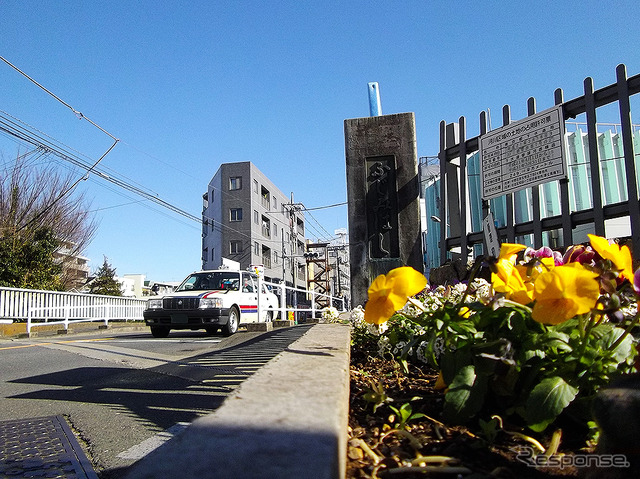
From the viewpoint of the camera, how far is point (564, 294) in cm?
89

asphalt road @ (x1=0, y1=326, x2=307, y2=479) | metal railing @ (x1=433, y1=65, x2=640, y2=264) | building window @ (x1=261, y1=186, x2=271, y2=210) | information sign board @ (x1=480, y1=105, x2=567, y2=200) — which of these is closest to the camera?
asphalt road @ (x1=0, y1=326, x2=307, y2=479)

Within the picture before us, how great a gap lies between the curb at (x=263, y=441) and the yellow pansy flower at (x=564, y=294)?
0.42 m

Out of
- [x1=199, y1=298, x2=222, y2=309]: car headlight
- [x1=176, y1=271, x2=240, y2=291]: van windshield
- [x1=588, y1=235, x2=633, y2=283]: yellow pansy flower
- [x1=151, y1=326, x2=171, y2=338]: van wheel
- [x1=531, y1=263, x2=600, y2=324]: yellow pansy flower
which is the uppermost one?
[x1=176, y1=271, x2=240, y2=291]: van windshield

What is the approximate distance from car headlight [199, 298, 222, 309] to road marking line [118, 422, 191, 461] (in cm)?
863

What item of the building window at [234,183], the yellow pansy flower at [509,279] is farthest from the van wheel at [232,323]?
the building window at [234,183]

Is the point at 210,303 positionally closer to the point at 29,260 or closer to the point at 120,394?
the point at 120,394

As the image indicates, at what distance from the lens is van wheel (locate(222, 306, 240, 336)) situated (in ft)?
Answer: 38.9

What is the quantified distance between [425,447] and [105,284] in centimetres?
3874

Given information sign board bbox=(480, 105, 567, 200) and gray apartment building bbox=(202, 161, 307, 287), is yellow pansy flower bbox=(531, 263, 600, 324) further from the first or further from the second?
gray apartment building bbox=(202, 161, 307, 287)

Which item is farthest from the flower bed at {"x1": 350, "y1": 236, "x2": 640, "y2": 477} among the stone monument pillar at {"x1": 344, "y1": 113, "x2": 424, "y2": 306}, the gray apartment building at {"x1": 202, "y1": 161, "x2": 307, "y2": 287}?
the gray apartment building at {"x1": 202, "y1": 161, "x2": 307, "y2": 287}

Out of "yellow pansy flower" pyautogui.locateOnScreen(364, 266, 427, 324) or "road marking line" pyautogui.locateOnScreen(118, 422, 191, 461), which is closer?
"yellow pansy flower" pyautogui.locateOnScreen(364, 266, 427, 324)

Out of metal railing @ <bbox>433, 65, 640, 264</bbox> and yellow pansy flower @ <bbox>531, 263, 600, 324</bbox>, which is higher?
metal railing @ <bbox>433, 65, 640, 264</bbox>

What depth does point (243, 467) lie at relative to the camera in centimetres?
55

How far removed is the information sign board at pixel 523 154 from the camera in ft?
12.8
